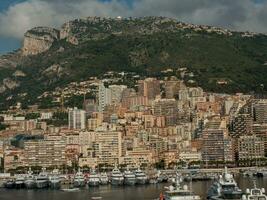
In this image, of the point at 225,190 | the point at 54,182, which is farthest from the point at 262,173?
the point at 225,190

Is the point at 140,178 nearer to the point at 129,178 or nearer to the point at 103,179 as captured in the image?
the point at 129,178

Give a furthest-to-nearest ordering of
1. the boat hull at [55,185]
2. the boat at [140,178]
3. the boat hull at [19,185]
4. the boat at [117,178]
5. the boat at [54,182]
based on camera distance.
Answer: the boat hull at [19,185] < the boat at [117,178] < the boat at [140,178] < the boat at [54,182] < the boat hull at [55,185]

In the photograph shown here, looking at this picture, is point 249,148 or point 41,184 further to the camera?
point 249,148

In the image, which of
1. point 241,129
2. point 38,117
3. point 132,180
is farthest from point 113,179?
point 38,117

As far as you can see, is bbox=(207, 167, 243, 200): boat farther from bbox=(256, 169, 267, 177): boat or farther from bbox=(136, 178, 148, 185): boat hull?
bbox=(256, 169, 267, 177): boat

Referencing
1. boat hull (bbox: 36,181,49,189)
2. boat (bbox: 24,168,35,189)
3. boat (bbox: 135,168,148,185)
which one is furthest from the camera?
boat (bbox: 24,168,35,189)

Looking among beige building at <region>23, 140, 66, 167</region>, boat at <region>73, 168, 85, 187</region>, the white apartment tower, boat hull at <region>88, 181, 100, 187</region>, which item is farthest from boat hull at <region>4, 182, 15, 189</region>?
the white apartment tower

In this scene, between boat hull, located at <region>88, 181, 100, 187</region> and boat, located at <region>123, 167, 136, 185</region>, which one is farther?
boat, located at <region>123, 167, 136, 185</region>

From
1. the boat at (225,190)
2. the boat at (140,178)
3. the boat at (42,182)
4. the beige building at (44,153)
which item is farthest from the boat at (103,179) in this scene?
the boat at (225,190)

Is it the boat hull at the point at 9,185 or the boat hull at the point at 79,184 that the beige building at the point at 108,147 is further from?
the boat hull at the point at 79,184

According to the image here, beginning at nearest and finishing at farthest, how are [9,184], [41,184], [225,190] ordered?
[225,190] < [41,184] < [9,184]

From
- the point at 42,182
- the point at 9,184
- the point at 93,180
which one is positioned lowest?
the point at 9,184
